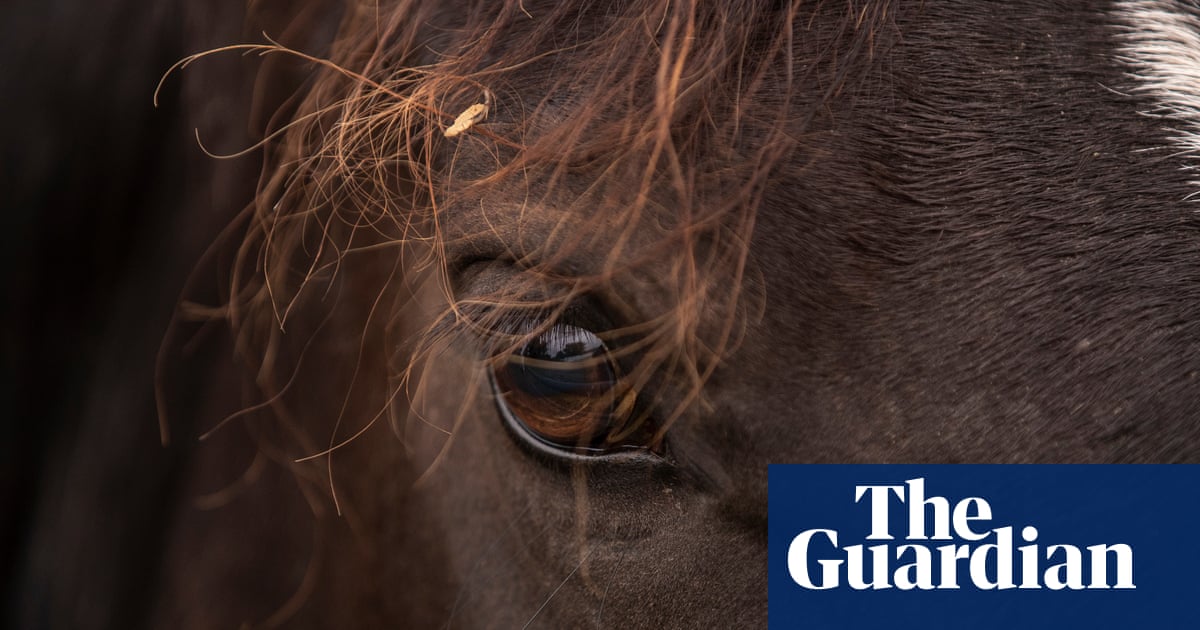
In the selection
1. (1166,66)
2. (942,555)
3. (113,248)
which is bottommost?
(942,555)

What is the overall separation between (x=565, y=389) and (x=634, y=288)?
13 centimetres

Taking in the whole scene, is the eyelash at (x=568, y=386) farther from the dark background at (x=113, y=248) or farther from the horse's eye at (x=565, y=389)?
the dark background at (x=113, y=248)

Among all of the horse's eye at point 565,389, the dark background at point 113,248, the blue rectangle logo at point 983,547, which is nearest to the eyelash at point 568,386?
the horse's eye at point 565,389

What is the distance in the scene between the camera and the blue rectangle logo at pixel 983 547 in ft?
2.64

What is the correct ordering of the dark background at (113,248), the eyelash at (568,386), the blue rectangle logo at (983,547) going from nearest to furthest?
the blue rectangle logo at (983,547) → the eyelash at (568,386) → the dark background at (113,248)

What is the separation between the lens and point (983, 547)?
2.91ft

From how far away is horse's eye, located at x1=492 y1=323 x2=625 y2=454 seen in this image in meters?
0.92

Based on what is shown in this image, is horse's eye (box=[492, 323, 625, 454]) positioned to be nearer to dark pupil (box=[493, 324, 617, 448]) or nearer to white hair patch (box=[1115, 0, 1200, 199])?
dark pupil (box=[493, 324, 617, 448])

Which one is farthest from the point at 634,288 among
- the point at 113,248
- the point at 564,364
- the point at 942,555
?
the point at 113,248

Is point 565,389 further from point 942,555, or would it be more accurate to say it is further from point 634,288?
point 942,555

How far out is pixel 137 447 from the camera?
1070mm

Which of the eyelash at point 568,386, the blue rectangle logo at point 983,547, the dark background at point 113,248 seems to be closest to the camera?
the blue rectangle logo at point 983,547

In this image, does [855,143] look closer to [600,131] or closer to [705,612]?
[600,131]

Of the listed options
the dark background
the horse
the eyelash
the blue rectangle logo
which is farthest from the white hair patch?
the dark background
